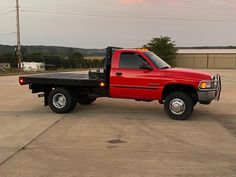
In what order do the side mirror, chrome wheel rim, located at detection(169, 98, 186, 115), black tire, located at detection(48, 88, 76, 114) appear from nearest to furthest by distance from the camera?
chrome wheel rim, located at detection(169, 98, 186, 115) < the side mirror < black tire, located at detection(48, 88, 76, 114)

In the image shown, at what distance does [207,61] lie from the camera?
3110 inches

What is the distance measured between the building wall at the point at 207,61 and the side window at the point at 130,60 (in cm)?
6833

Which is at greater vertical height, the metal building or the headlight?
the metal building

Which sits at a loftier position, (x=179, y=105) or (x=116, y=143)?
(x=179, y=105)

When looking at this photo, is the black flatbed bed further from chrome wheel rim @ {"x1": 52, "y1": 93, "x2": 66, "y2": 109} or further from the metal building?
the metal building

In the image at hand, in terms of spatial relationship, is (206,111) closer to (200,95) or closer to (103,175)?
(200,95)

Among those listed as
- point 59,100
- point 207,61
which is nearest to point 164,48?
point 207,61

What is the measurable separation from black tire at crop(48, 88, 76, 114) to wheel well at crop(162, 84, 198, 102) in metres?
2.73

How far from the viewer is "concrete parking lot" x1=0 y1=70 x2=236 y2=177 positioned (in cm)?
573

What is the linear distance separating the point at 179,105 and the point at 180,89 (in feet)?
1.61

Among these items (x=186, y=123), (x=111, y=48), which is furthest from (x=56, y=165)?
(x=111, y=48)

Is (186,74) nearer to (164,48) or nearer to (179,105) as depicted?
(179,105)

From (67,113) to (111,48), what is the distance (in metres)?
2.31

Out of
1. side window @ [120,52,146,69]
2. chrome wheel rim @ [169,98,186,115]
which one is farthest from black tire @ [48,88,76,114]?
chrome wheel rim @ [169,98,186,115]
